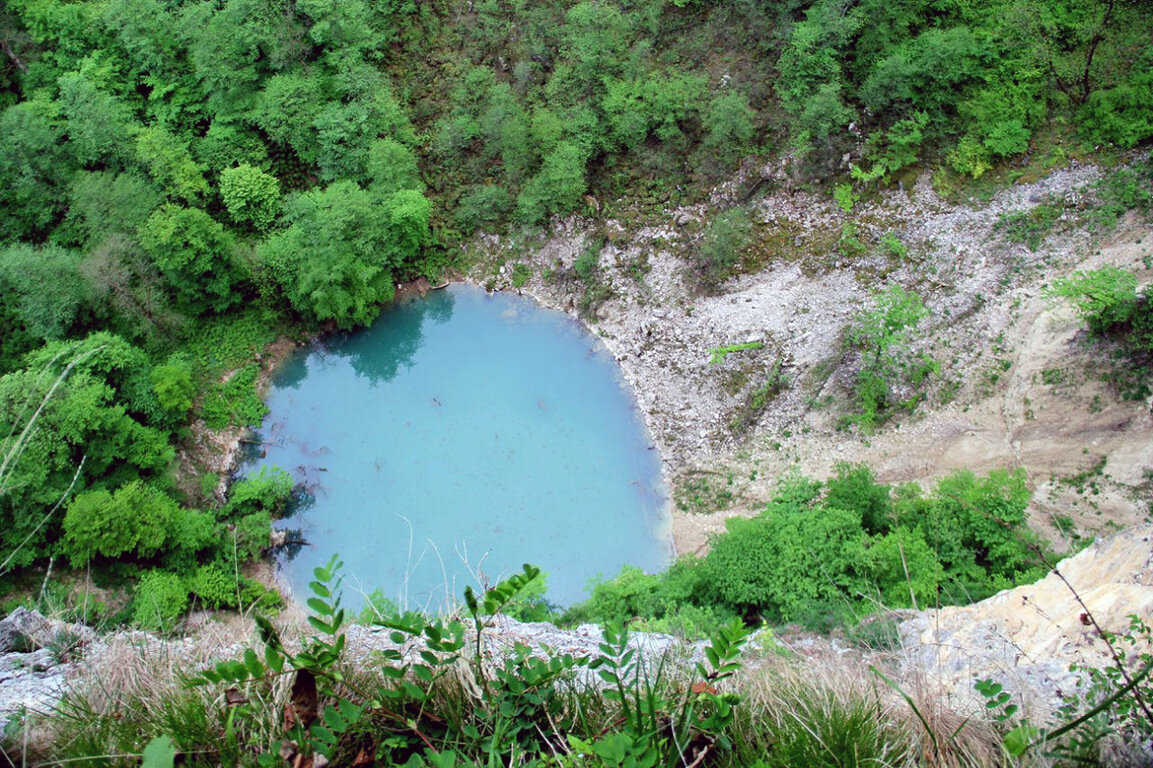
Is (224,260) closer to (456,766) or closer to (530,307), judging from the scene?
(530,307)

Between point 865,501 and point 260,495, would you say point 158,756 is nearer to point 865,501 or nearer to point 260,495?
point 865,501

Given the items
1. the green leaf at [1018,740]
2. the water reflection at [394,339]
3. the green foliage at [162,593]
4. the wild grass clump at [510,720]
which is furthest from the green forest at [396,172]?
the green leaf at [1018,740]

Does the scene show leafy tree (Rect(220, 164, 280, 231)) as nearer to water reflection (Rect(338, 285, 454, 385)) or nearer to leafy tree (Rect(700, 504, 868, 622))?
water reflection (Rect(338, 285, 454, 385))

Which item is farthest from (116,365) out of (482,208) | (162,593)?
(482,208)

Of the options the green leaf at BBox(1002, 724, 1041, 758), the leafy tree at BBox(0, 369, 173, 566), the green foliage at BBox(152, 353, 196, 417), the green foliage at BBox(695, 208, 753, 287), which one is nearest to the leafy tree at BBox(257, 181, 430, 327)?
the green foliage at BBox(152, 353, 196, 417)

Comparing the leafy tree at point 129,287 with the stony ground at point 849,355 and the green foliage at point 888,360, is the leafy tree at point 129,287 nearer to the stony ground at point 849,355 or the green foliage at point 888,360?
the stony ground at point 849,355

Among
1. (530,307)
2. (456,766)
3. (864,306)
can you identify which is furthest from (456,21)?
(456,766)
